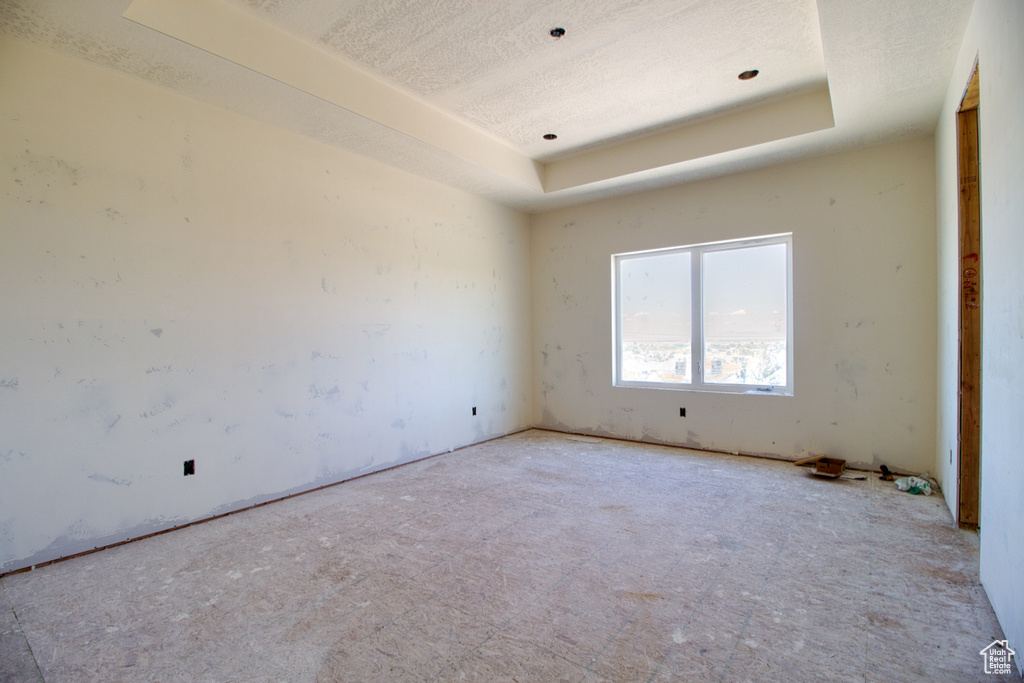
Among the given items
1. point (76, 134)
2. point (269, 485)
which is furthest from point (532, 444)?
point (76, 134)

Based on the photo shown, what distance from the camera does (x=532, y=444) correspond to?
5020 mm

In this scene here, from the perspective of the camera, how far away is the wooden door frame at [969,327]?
8.75 feet

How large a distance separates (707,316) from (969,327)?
7.14 feet

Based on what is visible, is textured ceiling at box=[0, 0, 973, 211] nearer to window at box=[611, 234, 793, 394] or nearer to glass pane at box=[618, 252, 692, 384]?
window at box=[611, 234, 793, 394]

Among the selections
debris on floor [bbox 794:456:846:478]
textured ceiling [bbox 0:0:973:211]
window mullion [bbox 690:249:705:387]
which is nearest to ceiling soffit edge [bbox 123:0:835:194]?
textured ceiling [bbox 0:0:973:211]

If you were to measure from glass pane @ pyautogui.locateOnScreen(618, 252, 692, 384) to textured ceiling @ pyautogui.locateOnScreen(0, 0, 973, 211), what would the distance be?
3.52ft

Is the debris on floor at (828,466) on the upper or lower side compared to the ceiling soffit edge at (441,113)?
lower

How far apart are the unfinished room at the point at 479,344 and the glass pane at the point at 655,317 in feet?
0.14

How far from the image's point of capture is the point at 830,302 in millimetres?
4078

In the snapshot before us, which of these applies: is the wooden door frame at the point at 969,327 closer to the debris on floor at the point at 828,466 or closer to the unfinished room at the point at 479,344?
the unfinished room at the point at 479,344

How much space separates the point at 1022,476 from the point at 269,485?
12.5 feet

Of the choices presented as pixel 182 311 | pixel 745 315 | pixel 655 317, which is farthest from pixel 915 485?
pixel 182 311

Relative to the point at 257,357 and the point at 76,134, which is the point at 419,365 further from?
the point at 76,134

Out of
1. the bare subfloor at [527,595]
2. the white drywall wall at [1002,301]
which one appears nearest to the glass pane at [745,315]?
the bare subfloor at [527,595]
